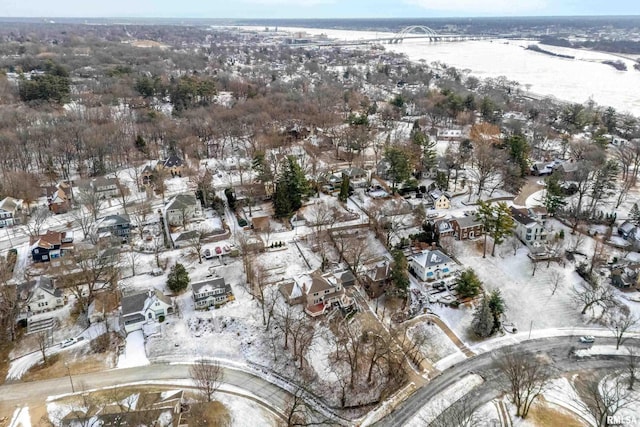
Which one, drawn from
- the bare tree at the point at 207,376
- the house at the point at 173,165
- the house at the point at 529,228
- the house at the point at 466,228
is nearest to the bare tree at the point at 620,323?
the house at the point at 529,228

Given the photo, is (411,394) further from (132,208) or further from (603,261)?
(132,208)

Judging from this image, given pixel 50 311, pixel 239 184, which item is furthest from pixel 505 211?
pixel 50 311

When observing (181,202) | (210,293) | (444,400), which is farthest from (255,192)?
(444,400)

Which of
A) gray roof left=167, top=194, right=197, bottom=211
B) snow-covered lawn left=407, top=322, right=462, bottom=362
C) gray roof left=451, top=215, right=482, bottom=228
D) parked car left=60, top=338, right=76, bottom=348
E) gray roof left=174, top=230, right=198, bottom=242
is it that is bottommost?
snow-covered lawn left=407, top=322, right=462, bottom=362

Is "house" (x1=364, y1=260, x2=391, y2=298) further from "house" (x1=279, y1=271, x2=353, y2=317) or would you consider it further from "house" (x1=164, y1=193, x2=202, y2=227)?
"house" (x1=164, y1=193, x2=202, y2=227)

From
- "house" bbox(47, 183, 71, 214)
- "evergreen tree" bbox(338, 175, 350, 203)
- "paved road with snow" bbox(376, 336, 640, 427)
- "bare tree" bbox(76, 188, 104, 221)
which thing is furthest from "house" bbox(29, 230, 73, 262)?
"paved road with snow" bbox(376, 336, 640, 427)

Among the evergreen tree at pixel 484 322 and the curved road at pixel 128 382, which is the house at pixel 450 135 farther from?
the curved road at pixel 128 382
